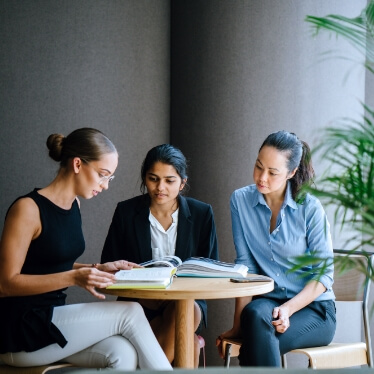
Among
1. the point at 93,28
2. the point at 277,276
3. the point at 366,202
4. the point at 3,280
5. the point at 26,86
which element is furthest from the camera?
the point at 93,28

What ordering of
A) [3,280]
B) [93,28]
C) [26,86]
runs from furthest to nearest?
[93,28], [26,86], [3,280]

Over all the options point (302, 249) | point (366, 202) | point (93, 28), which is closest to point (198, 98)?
point (93, 28)

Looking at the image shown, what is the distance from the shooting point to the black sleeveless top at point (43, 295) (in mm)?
2508

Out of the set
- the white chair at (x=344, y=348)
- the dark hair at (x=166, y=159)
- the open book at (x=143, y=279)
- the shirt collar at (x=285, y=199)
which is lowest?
the white chair at (x=344, y=348)

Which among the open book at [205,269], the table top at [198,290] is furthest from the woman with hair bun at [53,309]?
the open book at [205,269]

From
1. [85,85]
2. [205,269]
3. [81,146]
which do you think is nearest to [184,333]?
[205,269]

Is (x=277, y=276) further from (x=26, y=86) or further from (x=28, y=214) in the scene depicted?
(x=26, y=86)

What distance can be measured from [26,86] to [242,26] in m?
1.36

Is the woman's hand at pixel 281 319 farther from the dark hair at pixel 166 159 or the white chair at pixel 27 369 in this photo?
the white chair at pixel 27 369

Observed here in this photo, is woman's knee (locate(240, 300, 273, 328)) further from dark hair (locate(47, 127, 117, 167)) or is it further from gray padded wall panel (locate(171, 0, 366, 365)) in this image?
gray padded wall panel (locate(171, 0, 366, 365))

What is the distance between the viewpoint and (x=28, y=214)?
2.57 metres

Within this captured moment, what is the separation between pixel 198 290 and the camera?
2502 mm

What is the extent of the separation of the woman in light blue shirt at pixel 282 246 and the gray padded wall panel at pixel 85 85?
1193 millimetres

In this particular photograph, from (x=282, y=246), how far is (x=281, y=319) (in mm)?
416
